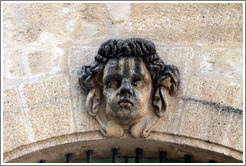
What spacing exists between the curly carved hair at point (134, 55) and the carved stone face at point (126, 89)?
1.2 inches

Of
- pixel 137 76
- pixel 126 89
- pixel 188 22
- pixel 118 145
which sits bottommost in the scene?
pixel 118 145

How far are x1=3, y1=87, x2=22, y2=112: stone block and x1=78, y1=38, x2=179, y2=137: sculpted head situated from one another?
1.25 feet

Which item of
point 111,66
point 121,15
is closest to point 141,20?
point 121,15

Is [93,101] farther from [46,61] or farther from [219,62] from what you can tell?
[219,62]

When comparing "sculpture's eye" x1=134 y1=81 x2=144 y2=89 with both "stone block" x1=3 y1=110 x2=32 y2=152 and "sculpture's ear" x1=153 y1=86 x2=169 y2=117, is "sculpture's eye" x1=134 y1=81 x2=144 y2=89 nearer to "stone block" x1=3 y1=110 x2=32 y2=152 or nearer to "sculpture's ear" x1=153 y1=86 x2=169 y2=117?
"sculpture's ear" x1=153 y1=86 x2=169 y2=117

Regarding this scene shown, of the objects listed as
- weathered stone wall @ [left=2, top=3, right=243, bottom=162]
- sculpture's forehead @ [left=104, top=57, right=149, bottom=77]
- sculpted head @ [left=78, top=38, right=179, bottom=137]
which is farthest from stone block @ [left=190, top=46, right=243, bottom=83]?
sculpture's forehead @ [left=104, top=57, right=149, bottom=77]

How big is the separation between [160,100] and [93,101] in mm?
376

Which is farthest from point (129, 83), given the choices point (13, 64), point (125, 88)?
point (13, 64)

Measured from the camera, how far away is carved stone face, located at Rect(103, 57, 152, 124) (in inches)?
112

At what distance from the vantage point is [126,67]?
2.91 metres

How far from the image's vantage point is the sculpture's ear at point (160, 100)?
2.96 meters

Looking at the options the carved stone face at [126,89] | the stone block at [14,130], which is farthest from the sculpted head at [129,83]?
the stone block at [14,130]

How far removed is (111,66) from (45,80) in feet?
1.41

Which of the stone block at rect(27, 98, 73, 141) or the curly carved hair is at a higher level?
the curly carved hair
